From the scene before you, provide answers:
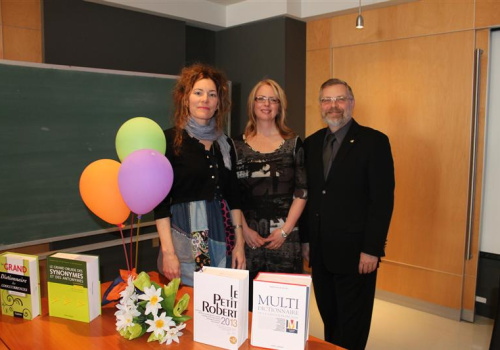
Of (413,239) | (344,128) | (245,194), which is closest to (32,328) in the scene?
(245,194)

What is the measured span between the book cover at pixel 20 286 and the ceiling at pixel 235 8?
8.00 ft

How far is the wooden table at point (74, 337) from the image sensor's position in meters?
1.36

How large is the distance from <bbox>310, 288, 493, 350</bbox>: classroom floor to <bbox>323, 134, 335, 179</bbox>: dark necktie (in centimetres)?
136

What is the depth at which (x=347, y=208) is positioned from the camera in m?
2.26

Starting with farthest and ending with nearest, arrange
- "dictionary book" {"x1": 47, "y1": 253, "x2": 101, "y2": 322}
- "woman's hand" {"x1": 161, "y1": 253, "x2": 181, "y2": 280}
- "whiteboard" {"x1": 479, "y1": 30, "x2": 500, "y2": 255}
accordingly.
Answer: "whiteboard" {"x1": 479, "y1": 30, "x2": 500, "y2": 255}
"woman's hand" {"x1": 161, "y1": 253, "x2": 181, "y2": 280}
"dictionary book" {"x1": 47, "y1": 253, "x2": 101, "y2": 322}

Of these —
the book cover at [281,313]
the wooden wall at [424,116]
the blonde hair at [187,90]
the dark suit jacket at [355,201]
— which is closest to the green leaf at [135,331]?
the book cover at [281,313]

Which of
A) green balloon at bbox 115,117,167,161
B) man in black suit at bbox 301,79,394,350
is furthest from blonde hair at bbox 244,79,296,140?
green balloon at bbox 115,117,167,161

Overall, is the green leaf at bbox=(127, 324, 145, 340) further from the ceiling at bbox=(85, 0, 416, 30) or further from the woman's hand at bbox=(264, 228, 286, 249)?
the ceiling at bbox=(85, 0, 416, 30)

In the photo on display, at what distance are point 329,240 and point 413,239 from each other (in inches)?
62.3

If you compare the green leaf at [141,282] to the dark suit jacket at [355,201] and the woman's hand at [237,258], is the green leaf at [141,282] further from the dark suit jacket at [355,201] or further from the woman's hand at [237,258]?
the dark suit jacket at [355,201]

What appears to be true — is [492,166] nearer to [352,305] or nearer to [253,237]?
[352,305]

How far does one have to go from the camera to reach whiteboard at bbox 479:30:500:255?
3.16 metres

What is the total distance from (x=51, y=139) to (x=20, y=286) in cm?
166

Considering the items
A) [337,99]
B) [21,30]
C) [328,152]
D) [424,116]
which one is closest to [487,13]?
[424,116]
